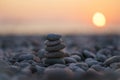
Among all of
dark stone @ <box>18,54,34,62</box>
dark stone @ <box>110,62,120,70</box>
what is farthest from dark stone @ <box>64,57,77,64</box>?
dark stone @ <box>110,62,120,70</box>

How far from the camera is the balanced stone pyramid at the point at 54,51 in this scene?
5.02 m

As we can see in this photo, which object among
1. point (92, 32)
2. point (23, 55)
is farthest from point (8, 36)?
point (23, 55)

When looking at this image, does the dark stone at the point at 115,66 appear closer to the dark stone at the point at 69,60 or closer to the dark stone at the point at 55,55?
the dark stone at the point at 69,60

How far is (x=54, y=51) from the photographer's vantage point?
5.13m

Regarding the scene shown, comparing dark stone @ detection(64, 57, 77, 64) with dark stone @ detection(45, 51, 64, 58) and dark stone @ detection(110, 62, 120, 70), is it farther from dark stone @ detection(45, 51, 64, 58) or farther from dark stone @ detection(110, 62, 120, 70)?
dark stone @ detection(110, 62, 120, 70)

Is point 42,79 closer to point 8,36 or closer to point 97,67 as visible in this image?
point 97,67

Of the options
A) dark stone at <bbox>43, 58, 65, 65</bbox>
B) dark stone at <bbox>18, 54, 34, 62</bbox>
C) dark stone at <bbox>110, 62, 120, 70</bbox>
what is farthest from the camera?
dark stone at <bbox>18, 54, 34, 62</bbox>

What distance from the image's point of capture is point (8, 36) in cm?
1902

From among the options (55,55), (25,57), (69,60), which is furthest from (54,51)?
(25,57)

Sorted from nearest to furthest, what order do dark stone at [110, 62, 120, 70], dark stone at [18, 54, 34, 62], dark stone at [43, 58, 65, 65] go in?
dark stone at [110, 62, 120, 70]
dark stone at [43, 58, 65, 65]
dark stone at [18, 54, 34, 62]

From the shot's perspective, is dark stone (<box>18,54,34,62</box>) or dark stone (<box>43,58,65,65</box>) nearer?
dark stone (<box>43,58,65,65</box>)

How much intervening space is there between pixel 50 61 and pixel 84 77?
185cm

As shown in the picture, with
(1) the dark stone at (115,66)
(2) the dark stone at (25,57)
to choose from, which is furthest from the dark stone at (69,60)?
(1) the dark stone at (115,66)

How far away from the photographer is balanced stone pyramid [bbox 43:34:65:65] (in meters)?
5.02
